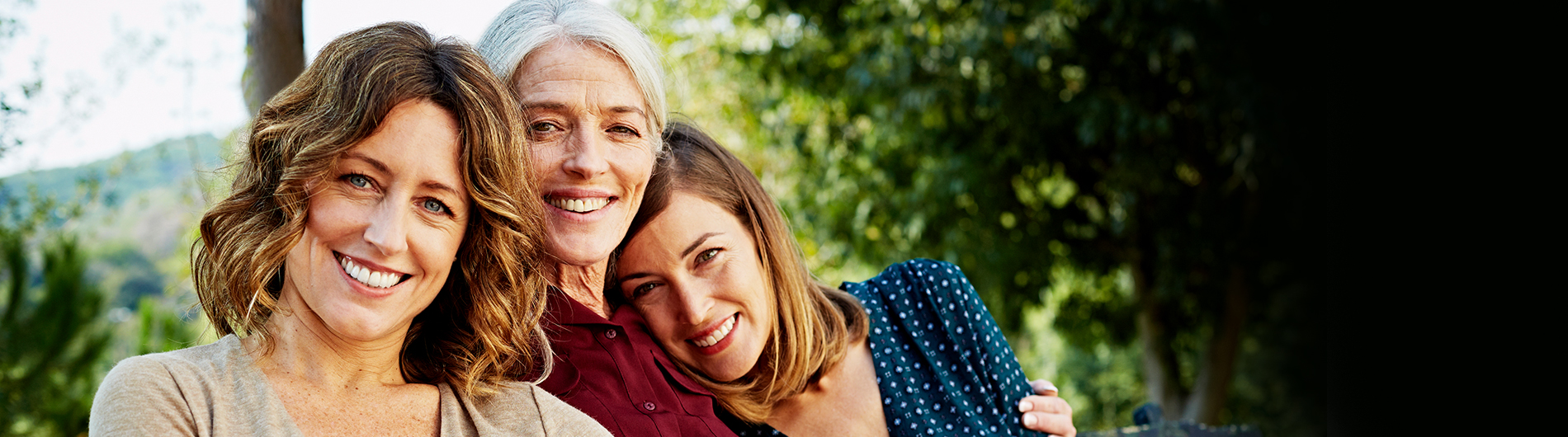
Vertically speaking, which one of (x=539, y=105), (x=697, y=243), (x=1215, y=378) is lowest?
(x=1215, y=378)

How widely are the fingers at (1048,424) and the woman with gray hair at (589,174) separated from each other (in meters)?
1.00

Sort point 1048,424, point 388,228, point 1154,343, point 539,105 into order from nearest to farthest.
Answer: point 388,228 → point 539,105 → point 1048,424 → point 1154,343

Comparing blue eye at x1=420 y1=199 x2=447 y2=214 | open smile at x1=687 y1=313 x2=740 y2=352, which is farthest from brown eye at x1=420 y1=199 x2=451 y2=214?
open smile at x1=687 y1=313 x2=740 y2=352

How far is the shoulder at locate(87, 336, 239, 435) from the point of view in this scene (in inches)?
59.0

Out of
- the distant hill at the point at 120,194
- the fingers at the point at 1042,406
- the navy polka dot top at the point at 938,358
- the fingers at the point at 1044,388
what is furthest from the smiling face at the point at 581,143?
the distant hill at the point at 120,194

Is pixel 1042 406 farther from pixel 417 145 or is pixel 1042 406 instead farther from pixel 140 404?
pixel 140 404

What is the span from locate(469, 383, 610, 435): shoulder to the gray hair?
641 mm

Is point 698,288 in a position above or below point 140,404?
above

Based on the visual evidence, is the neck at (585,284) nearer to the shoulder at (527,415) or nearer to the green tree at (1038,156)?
the shoulder at (527,415)

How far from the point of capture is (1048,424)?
2.99 meters

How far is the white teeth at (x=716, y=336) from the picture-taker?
99.4 inches

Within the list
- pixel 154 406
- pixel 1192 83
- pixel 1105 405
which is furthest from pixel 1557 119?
pixel 1105 405

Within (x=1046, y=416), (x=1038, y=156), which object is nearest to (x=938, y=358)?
(x=1046, y=416)

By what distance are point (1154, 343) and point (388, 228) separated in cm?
687
